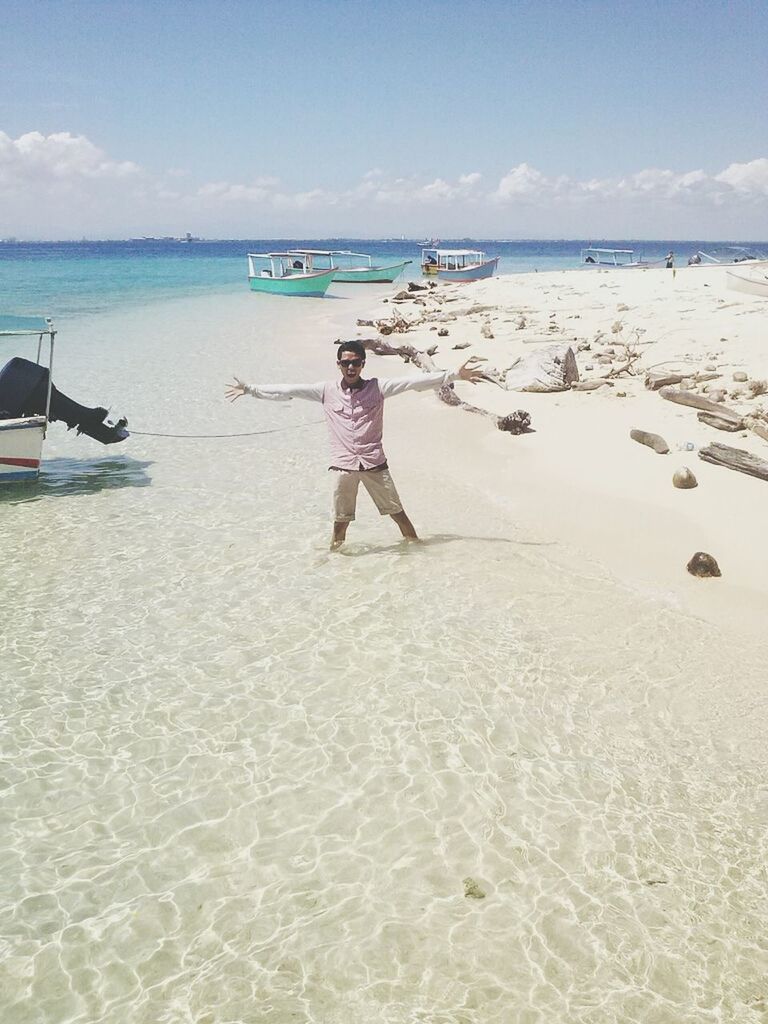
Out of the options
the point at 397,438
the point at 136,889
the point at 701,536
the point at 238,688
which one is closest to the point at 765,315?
the point at 397,438

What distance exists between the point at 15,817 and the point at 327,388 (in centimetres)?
472

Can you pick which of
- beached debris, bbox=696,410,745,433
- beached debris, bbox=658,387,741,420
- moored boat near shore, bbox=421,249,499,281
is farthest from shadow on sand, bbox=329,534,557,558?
moored boat near shore, bbox=421,249,499,281

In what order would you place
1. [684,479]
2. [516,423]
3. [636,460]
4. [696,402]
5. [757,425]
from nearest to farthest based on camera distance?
[684,479] → [636,460] → [757,425] → [696,402] → [516,423]

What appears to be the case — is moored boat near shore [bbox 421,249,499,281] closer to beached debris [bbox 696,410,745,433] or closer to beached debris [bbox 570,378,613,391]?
beached debris [bbox 570,378,613,391]

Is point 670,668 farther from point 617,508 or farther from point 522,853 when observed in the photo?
point 617,508

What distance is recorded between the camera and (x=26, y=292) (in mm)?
47250

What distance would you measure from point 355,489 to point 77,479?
5.28 meters

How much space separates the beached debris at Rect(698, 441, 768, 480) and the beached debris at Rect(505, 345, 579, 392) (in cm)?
500

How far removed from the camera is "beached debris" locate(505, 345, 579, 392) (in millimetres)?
15047

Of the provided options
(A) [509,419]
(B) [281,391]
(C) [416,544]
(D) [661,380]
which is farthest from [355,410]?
(D) [661,380]

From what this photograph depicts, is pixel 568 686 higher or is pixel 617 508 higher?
pixel 617 508

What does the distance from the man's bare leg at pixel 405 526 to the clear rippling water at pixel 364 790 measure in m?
0.24

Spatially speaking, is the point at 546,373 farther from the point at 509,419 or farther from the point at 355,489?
the point at 355,489

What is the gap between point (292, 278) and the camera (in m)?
44.3
